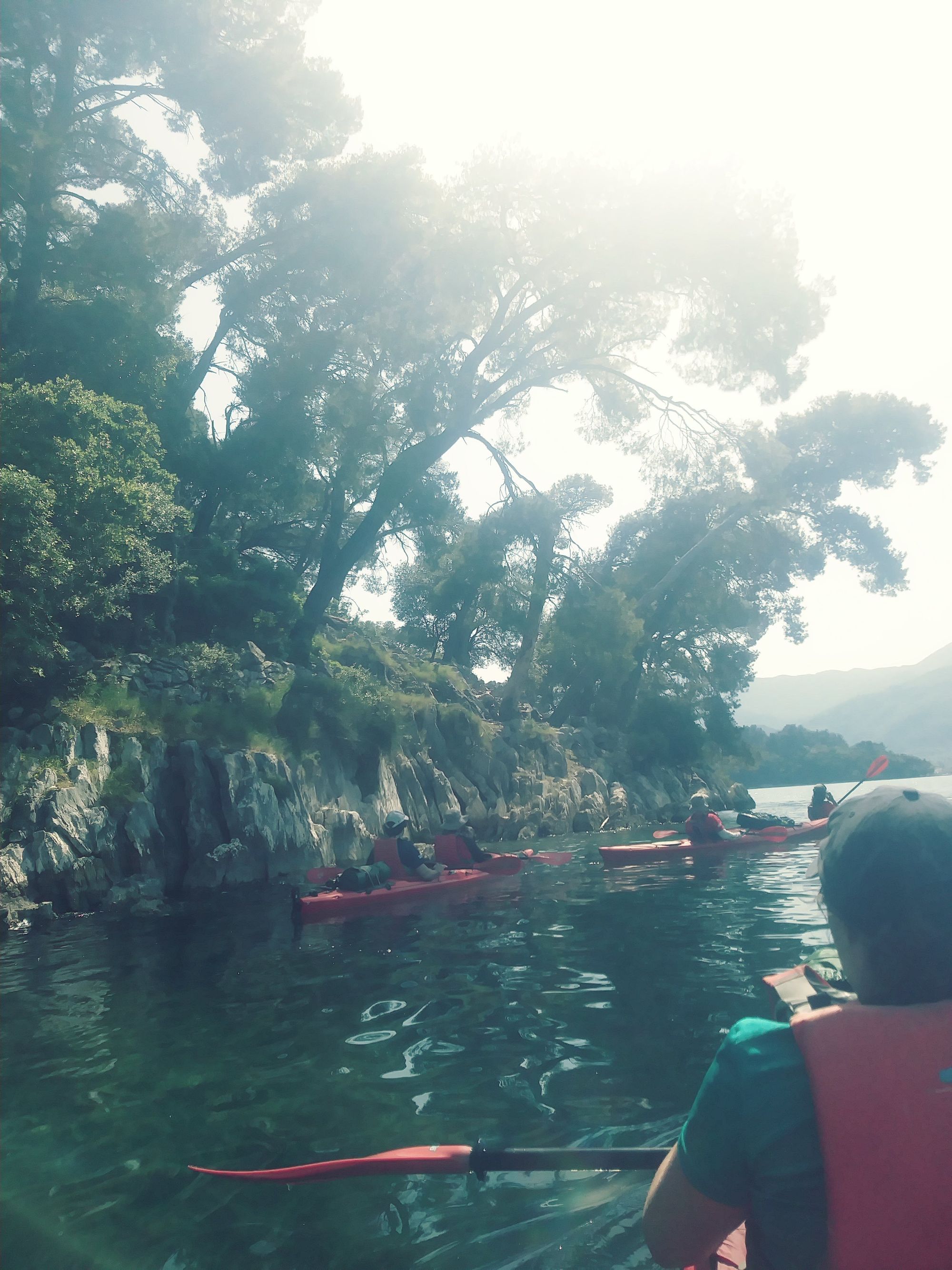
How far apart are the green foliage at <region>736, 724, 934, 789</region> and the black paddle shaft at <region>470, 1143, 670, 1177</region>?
6625 centimetres

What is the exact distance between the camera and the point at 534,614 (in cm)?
2970

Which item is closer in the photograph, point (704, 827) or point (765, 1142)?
point (765, 1142)

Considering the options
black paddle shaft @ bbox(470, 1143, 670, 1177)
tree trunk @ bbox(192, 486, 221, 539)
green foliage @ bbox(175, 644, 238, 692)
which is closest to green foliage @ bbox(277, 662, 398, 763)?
green foliage @ bbox(175, 644, 238, 692)

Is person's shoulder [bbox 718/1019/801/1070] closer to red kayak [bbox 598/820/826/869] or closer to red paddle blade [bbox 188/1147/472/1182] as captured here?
red paddle blade [bbox 188/1147/472/1182]

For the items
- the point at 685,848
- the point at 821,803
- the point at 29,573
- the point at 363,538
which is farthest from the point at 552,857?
the point at 363,538

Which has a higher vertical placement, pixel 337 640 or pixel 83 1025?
pixel 337 640

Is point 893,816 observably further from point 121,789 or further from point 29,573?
point 121,789

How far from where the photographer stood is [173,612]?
69.2ft

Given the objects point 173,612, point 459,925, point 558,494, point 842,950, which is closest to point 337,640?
point 173,612

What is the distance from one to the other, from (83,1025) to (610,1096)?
435cm

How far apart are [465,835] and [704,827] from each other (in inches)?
193

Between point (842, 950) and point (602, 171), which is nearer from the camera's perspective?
point (842, 950)

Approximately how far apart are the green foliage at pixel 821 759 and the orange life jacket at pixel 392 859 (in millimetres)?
58011

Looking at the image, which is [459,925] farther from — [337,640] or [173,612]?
[337,640]
